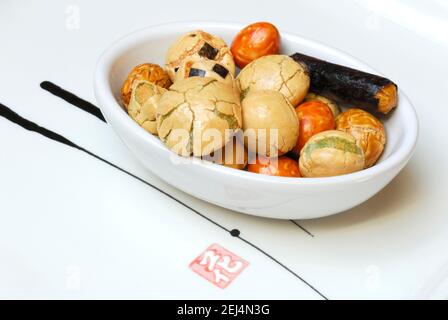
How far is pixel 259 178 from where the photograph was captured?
1.83 ft

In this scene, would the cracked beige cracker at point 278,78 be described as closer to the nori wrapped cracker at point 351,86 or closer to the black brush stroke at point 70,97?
the nori wrapped cracker at point 351,86

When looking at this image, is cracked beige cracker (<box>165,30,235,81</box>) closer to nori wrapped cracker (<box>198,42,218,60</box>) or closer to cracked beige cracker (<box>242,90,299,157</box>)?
nori wrapped cracker (<box>198,42,218,60</box>)

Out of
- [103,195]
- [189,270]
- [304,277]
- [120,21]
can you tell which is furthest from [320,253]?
[120,21]

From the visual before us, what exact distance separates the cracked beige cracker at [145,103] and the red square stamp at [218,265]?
0.14 meters

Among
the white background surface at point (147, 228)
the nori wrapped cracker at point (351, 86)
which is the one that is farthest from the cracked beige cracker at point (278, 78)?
the white background surface at point (147, 228)

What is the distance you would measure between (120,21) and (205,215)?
1.64 ft

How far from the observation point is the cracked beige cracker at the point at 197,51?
713mm

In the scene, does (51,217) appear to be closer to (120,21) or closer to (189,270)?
(189,270)

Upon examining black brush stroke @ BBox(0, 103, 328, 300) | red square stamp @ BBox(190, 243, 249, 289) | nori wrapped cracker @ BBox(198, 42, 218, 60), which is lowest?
red square stamp @ BBox(190, 243, 249, 289)

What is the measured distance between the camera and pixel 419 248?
0.64 meters

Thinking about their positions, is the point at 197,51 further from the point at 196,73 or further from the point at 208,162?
the point at 208,162

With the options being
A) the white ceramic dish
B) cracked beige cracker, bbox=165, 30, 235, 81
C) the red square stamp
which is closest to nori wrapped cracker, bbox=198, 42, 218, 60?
cracked beige cracker, bbox=165, 30, 235, 81

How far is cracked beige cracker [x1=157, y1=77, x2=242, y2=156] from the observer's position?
0.57 meters

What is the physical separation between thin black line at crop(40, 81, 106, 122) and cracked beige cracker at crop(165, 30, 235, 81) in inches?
5.5
